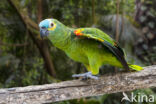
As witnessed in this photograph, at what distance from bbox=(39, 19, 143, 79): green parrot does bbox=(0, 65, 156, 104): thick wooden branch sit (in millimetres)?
91

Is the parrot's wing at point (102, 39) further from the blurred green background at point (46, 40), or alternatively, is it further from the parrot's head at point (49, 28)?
the blurred green background at point (46, 40)

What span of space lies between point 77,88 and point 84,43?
422 mm

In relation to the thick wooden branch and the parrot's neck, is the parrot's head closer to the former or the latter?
the parrot's neck

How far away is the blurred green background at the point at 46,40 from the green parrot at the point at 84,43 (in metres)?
1.11

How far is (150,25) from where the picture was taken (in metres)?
3.73

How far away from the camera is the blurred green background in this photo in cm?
279

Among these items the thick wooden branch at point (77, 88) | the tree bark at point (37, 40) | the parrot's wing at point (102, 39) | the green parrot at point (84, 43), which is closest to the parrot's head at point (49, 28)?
the green parrot at point (84, 43)

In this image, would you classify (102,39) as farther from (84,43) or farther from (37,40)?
(37,40)

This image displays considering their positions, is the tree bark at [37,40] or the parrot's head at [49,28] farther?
the tree bark at [37,40]

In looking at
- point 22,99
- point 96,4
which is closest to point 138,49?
point 96,4

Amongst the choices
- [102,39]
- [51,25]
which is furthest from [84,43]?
[51,25]

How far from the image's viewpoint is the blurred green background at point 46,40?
9.16 ft

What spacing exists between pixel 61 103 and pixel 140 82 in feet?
2.81

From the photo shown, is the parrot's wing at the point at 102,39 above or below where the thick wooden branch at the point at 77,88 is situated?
above
